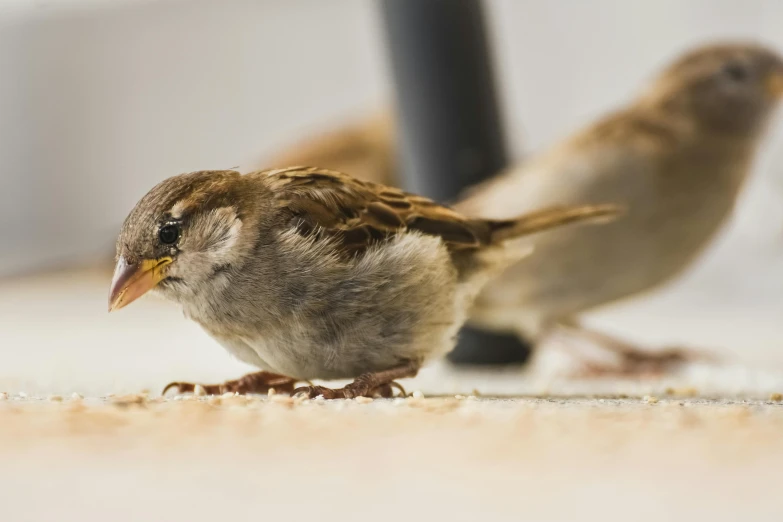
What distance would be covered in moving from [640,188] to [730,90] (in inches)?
21.0

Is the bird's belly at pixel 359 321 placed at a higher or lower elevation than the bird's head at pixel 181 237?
lower

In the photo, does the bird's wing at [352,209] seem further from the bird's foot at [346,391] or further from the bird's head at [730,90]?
the bird's head at [730,90]

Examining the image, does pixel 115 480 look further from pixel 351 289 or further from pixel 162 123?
pixel 162 123

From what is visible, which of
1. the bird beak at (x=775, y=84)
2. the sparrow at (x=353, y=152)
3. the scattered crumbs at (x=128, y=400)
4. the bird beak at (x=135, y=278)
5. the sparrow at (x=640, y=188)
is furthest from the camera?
the sparrow at (x=353, y=152)

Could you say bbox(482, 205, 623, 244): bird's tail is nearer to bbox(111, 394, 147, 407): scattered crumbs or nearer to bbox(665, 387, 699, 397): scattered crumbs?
bbox(665, 387, 699, 397): scattered crumbs

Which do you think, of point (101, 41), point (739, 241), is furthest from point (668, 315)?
point (101, 41)

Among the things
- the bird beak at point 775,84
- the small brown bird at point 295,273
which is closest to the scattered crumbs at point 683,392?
the small brown bird at point 295,273

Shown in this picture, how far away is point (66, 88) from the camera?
176 inches

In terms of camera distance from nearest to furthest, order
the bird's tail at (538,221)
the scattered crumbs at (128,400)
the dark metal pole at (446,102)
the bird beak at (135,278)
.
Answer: the scattered crumbs at (128,400) → the bird beak at (135,278) → the bird's tail at (538,221) → the dark metal pole at (446,102)

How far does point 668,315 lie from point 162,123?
2628 mm

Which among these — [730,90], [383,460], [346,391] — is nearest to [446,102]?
[730,90]

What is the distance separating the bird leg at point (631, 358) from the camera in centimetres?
287

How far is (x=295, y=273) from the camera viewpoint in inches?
58.2

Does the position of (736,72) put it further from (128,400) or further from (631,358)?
(128,400)
